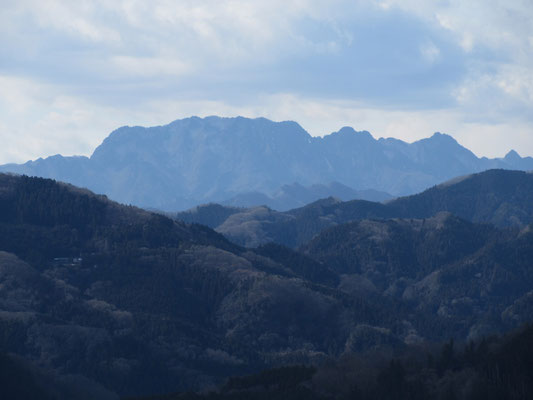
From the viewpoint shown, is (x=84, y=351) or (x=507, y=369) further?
(x=84, y=351)

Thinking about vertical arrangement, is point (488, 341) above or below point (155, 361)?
above

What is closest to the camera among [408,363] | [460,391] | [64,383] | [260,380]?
[460,391]

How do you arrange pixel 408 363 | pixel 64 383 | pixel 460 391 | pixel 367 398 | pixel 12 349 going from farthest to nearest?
pixel 12 349
pixel 64 383
pixel 408 363
pixel 367 398
pixel 460 391

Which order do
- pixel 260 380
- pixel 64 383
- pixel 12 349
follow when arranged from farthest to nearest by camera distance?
pixel 12 349
pixel 64 383
pixel 260 380

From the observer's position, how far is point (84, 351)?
648 ft

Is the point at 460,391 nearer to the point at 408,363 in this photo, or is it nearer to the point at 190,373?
the point at 408,363

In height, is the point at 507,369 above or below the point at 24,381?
above

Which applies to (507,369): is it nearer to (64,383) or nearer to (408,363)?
(408,363)

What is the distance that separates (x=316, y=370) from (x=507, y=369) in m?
35.2

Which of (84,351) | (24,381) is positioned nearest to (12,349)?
(84,351)

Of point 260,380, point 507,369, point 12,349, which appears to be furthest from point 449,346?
point 12,349

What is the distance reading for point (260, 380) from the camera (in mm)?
142750

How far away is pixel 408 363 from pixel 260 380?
75.3 feet

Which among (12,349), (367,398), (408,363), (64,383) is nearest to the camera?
(367,398)
